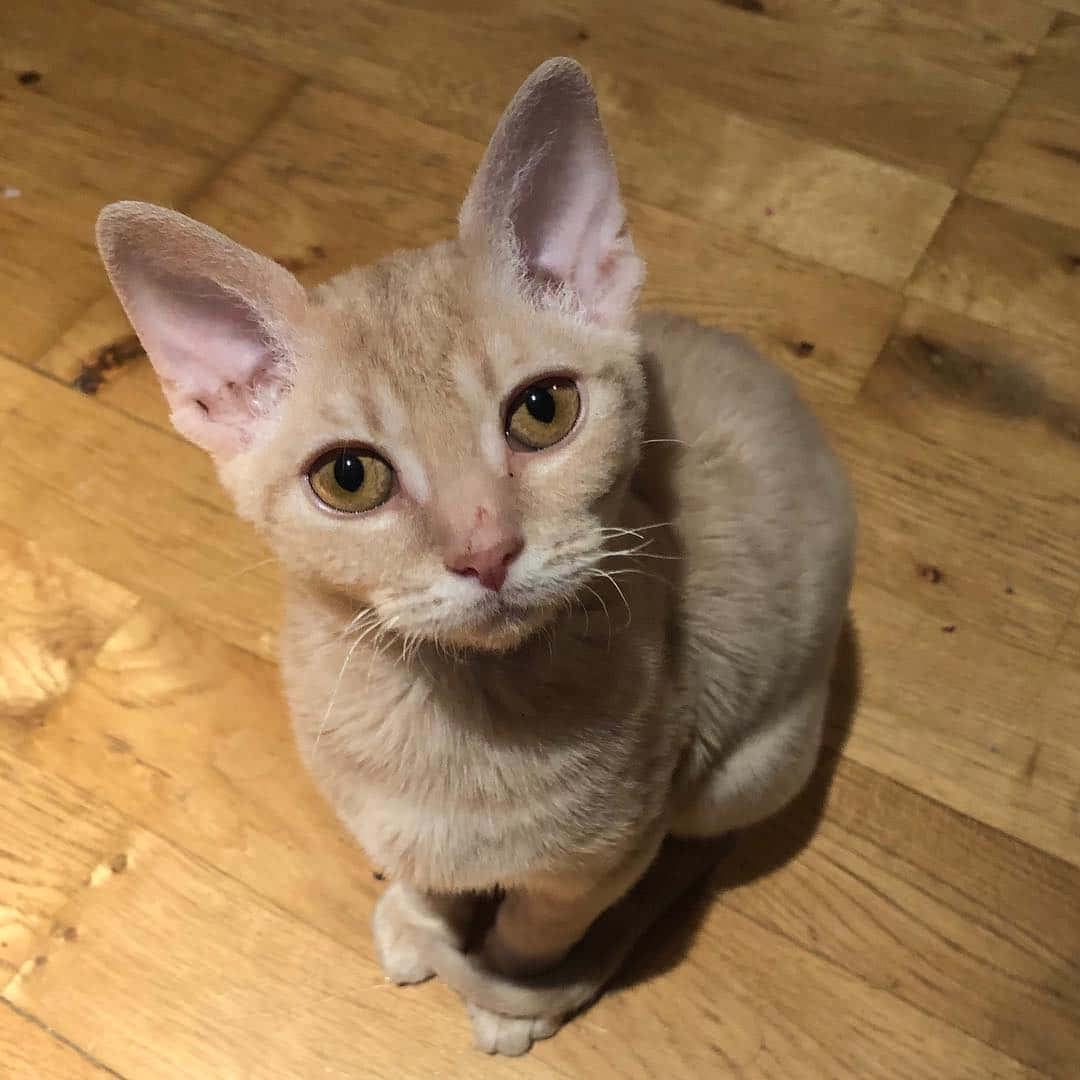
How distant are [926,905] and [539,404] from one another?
2.33 feet

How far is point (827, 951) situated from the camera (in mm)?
1081

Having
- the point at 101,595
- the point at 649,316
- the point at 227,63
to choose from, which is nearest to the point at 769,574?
the point at 649,316

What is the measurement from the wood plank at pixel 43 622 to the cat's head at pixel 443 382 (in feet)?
A: 1.98

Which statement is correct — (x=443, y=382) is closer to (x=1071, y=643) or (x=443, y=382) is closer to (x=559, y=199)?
(x=559, y=199)

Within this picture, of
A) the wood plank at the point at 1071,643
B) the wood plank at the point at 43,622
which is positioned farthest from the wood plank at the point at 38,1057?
the wood plank at the point at 1071,643

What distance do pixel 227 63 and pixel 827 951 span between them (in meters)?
1.45

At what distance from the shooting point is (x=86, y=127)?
1.63 metres

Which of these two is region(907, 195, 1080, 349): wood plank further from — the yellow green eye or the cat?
the yellow green eye

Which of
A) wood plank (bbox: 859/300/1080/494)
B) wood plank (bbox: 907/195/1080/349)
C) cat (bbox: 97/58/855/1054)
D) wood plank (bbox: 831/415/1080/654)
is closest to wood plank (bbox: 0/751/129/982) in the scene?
A: cat (bbox: 97/58/855/1054)

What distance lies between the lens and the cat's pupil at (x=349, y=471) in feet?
2.17

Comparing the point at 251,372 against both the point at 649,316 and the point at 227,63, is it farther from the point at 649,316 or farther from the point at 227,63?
the point at 227,63


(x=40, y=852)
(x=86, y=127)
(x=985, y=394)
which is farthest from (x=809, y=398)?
(x=86, y=127)

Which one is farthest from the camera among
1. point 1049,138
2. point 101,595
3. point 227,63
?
point 227,63

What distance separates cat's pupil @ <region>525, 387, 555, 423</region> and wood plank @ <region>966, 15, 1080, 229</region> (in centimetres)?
109
